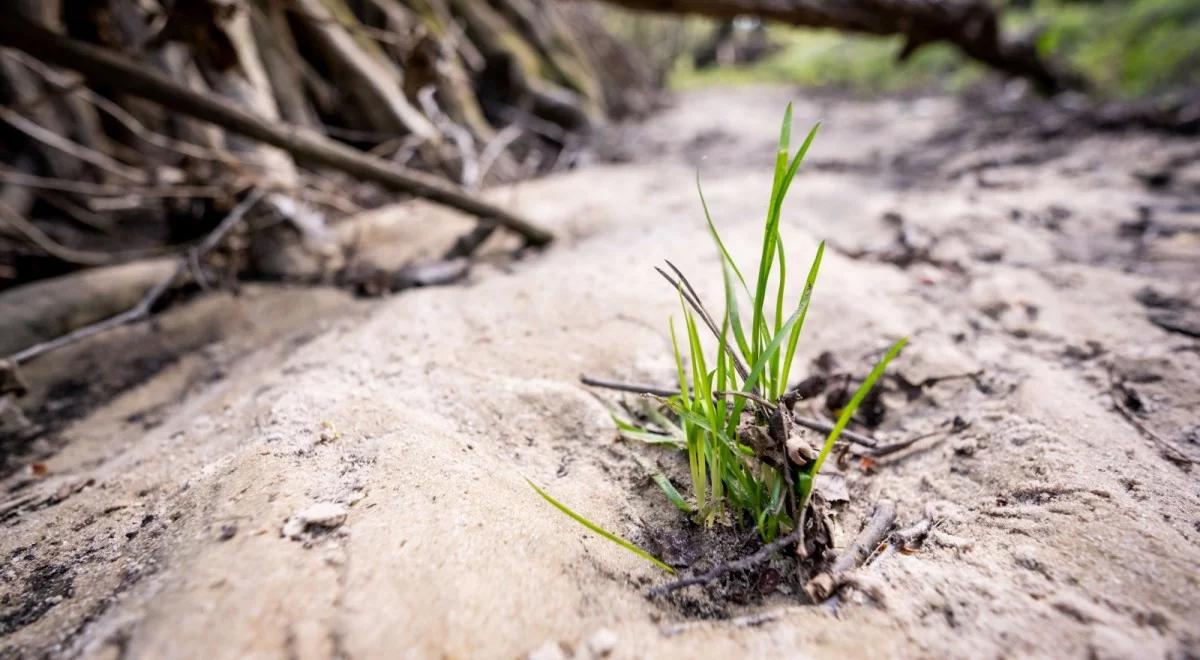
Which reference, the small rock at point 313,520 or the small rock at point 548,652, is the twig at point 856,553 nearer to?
the small rock at point 548,652

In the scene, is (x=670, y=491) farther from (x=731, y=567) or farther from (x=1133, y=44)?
(x=1133, y=44)

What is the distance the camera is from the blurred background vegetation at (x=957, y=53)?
450 centimetres

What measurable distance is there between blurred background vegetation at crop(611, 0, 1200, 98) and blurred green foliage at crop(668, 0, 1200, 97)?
12 mm

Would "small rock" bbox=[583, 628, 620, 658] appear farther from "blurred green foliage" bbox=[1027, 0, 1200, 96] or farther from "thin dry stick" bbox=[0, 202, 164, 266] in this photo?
"blurred green foliage" bbox=[1027, 0, 1200, 96]

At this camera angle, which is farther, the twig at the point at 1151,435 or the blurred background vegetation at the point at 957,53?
the blurred background vegetation at the point at 957,53

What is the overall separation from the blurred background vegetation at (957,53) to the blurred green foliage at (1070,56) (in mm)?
12

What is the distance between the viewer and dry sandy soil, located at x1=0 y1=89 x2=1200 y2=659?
2.30 ft

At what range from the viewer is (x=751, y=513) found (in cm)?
95

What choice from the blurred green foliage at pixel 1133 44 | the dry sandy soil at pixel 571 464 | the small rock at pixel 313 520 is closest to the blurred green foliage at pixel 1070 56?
the blurred green foliage at pixel 1133 44

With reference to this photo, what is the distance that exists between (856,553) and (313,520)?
871mm

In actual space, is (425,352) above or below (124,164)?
below

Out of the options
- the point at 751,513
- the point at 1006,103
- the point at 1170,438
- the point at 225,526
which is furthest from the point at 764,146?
the point at 225,526

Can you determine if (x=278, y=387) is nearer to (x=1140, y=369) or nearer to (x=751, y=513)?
(x=751, y=513)

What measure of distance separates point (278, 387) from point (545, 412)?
0.68 m
